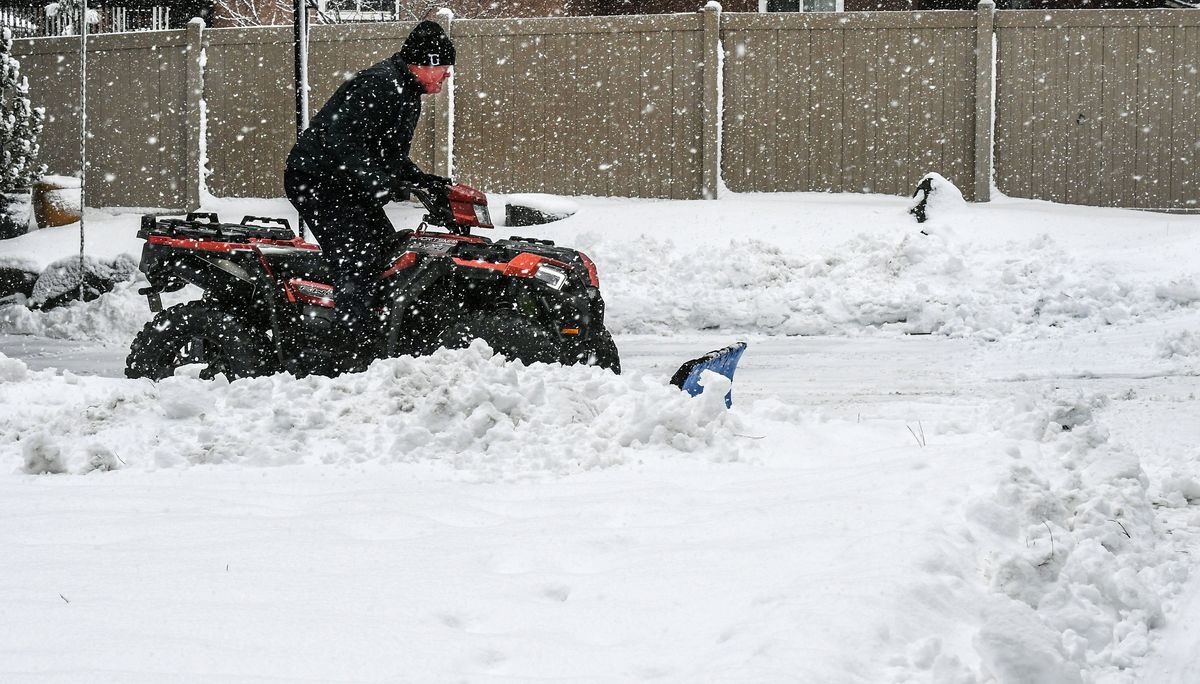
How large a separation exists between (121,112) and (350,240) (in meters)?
11.1

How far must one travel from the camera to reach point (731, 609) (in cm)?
277

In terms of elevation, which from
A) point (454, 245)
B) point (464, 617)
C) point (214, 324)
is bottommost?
point (464, 617)

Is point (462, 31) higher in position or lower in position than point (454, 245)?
higher

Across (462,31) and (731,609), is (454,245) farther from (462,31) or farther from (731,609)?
(462,31)

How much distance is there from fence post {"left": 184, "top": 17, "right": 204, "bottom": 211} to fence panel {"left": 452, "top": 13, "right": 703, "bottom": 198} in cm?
347

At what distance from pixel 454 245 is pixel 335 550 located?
2.61 metres

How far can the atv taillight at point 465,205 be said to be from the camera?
18.7ft

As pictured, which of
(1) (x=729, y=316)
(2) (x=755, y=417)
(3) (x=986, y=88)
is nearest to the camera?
(2) (x=755, y=417)

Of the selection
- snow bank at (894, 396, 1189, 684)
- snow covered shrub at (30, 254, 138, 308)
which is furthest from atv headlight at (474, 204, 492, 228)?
snow covered shrub at (30, 254, 138, 308)

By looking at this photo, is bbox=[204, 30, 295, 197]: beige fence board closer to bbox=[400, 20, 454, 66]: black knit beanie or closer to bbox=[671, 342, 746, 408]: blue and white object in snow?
bbox=[400, 20, 454, 66]: black knit beanie

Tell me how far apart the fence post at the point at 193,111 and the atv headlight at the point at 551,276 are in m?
10.4

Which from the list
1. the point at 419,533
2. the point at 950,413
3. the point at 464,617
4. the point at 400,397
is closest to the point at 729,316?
the point at 950,413

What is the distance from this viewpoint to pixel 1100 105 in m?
13.1

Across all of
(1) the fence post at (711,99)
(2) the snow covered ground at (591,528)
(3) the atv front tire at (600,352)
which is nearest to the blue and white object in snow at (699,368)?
(2) the snow covered ground at (591,528)
